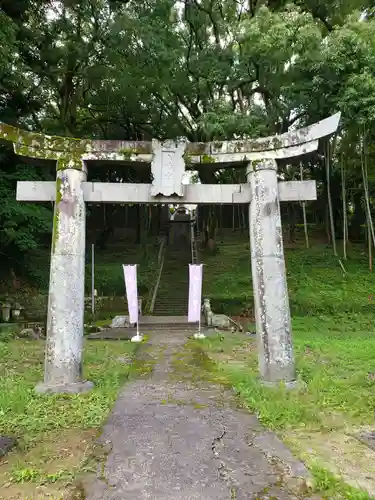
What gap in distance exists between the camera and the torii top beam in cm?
702

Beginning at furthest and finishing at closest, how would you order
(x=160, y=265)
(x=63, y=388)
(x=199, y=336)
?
(x=160, y=265), (x=199, y=336), (x=63, y=388)

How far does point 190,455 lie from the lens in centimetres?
418

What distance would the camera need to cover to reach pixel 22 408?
5.57m

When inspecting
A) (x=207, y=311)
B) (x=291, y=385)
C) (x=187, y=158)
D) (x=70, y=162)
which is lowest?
(x=291, y=385)

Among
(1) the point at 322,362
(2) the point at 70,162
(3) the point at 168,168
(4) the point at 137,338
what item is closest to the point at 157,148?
(3) the point at 168,168

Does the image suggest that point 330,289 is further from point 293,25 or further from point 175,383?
point 175,383

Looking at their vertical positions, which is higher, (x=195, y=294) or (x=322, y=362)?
(x=195, y=294)

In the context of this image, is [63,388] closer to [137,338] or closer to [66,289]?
[66,289]

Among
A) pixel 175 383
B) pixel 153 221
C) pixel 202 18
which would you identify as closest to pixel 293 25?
pixel 202 18

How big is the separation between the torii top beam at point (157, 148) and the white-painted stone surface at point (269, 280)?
0.34m

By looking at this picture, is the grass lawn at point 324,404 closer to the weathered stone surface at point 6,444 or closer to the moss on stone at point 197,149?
the weathered stone surface at point 6,444

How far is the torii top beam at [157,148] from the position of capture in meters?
7.02

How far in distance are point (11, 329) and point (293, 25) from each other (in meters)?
13.8

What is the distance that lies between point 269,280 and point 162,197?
2.41m
